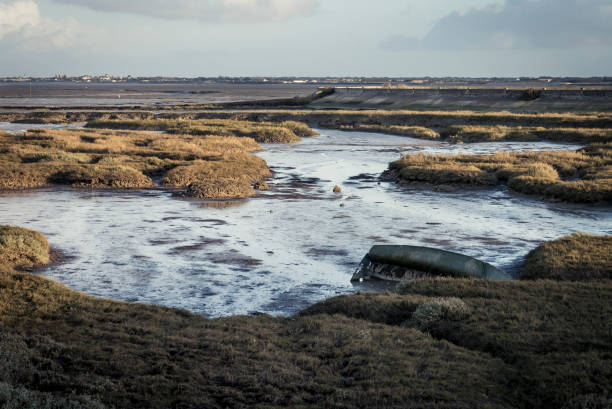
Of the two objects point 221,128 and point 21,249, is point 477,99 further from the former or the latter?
point 21,249

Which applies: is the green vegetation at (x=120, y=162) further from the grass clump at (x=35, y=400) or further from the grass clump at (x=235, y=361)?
the grass clump at (x=35, y=400)

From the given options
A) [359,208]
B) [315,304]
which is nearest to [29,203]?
[359,208]

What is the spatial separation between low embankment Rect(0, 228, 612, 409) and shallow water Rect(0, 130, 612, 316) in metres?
2.81

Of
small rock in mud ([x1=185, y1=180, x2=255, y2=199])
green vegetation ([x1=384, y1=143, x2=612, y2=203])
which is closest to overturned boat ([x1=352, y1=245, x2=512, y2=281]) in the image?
small rock in mud ([x1=185, y1=180, x2=255, y2=199])

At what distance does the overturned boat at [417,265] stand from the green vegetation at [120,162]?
1445 centimetres

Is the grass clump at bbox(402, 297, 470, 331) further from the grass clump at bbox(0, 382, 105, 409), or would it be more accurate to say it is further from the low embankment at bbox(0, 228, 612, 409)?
the grass clump at bbox(0, 382, 105, 409)

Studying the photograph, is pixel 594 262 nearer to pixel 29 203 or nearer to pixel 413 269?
pixel 413 269

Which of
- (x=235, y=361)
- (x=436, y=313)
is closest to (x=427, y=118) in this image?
(x=436, y=313)

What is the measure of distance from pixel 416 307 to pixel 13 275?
922 centimetres

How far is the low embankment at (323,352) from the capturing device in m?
7.94

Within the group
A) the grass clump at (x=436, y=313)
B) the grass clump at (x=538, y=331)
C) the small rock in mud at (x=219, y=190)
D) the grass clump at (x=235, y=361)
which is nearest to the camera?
the grass clump at (x=235, y=361)

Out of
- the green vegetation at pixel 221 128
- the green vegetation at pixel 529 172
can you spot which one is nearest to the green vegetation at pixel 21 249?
the green vegetation at pixel 529 172

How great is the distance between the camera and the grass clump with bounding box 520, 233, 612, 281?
15227 mm

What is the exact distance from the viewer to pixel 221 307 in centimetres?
1420
